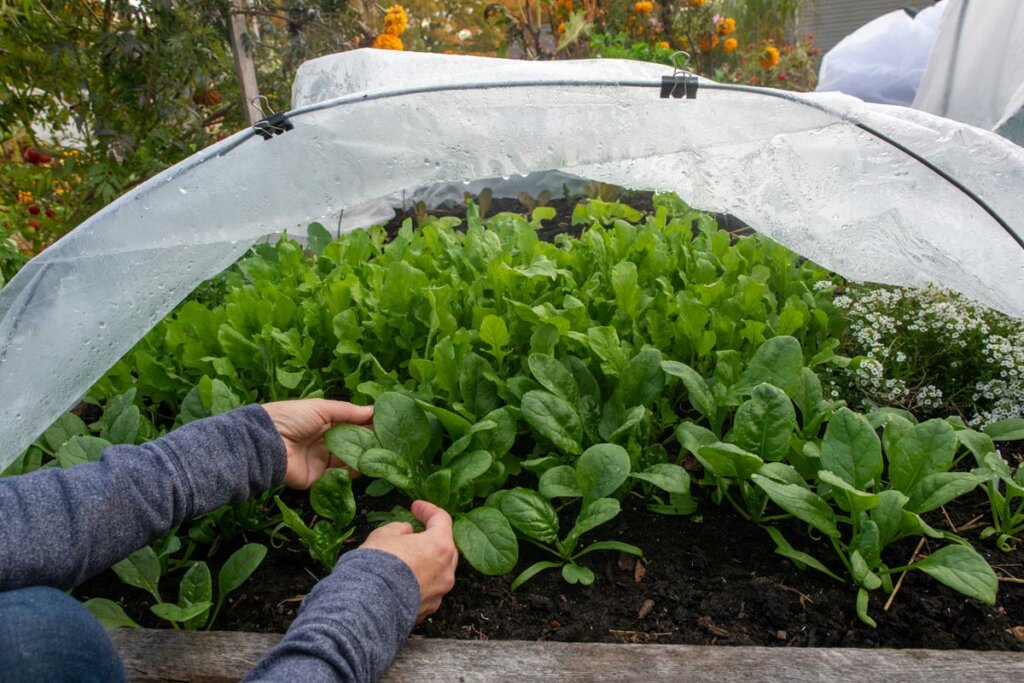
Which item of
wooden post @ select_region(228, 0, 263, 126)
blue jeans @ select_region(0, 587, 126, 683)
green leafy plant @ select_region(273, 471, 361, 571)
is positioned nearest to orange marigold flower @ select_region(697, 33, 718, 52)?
wooden post @ select_region(228, 0, 263, 126)

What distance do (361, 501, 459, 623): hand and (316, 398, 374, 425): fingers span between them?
0.26 m

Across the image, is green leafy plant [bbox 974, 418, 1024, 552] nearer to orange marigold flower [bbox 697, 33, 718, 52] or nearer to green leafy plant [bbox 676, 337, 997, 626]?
green leafy plant [bbox 676, 337, 997, 626]

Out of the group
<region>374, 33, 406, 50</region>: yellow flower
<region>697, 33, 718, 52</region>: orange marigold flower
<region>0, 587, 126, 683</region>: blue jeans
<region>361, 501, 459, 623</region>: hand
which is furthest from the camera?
<region>697, 33, 718, 52</region>: orange marigold flower

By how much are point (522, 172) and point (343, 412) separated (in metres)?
0.52

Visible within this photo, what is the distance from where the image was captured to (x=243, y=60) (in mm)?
3045

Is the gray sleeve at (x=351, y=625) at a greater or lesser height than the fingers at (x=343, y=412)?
lesser

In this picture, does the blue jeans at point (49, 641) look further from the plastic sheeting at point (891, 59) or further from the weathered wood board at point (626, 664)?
the plastic sheeting at point (891, 59)

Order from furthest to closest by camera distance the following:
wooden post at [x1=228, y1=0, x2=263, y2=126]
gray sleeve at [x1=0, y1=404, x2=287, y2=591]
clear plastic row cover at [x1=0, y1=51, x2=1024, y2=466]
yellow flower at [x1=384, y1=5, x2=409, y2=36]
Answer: yellow flower at [x1=384, y1=5, x2=409, y2=36] < wooden post at [x1=228, y1=0, x2=263, y2=126] < clear plastic row cover at [x1=0, y1=51, x2=1024, y2=466] < gray sleeve at [x1=0, y1=404, x2=287, y2=591]

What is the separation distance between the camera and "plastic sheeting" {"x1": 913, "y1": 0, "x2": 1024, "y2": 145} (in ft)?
7.34

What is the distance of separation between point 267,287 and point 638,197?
5.94 feet

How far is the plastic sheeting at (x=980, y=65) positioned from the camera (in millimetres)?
2236

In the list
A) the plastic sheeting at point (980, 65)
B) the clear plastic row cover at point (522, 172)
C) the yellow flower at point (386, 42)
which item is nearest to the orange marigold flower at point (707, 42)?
the plastic sheeting at point (980, 65)

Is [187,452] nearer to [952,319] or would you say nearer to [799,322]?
[799,322]

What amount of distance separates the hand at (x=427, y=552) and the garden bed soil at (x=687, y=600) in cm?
7
